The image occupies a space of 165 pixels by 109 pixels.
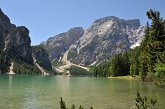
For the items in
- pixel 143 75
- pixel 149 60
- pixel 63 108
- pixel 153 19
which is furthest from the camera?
pixel 143 75

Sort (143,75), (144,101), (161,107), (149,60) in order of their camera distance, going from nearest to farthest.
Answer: (144,101)
(161,107)
(149,60)
(143,75)

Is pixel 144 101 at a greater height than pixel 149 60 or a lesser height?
lesser

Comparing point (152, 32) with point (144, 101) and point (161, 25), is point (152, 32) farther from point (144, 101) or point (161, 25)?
point (144, 101)

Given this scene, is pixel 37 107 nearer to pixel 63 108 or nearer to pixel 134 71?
pixel 63 108

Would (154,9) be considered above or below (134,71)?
above

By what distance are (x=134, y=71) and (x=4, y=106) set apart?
417ft

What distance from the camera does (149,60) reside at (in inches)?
3132

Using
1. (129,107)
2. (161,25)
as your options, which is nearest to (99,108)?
(129,107)

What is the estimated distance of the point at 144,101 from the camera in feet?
54.6

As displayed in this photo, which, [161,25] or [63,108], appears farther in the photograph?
[161,25]

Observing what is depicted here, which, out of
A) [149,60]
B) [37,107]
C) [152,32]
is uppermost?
[152,32]

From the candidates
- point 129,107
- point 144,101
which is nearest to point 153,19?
point 129,107

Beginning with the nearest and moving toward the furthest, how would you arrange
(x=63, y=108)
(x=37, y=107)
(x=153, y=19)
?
(x=63, y=108) < (x=37, y=107) < (x=153, y=19)

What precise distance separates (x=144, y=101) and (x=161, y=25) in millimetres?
60876
